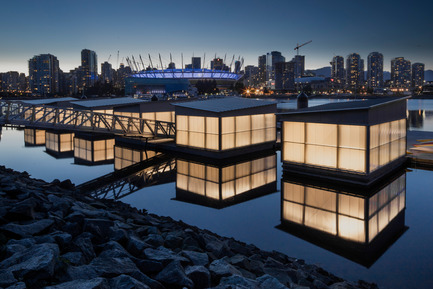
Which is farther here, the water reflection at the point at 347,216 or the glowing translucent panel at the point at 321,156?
the glowing translucent panel at the point at 321,156

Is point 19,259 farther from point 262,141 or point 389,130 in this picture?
point 262,141

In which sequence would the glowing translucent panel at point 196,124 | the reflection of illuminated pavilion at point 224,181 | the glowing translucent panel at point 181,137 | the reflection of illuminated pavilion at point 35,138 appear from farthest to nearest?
the reflection of illuminated pavilion at point 35,138 → the glowing translucent panel at point 181,137 → the glowing translucent panel at point 196,124 → the reflection of illuminated pavilion at point 224,181

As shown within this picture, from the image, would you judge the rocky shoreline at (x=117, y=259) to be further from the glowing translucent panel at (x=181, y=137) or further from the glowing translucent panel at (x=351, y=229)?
the glowing translucent panel at (x=181, y=137)

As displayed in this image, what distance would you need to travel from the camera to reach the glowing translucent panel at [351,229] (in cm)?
1229

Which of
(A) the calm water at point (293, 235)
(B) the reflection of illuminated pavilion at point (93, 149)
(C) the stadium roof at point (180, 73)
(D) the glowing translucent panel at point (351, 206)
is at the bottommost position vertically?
(A) the calm water at point (293, 235)

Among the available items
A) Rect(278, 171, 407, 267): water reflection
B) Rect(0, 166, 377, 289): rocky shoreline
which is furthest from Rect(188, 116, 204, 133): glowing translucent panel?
Rect(0, 166, 377, 289): rocky shoreline

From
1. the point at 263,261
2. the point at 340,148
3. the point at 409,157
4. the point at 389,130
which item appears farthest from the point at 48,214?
the point at 409,157

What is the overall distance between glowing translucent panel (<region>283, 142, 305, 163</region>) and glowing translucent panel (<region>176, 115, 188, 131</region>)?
400 inches

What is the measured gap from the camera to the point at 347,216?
1421cm

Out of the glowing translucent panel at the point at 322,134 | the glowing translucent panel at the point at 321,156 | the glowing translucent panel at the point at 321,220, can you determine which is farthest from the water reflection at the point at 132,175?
the glowing translucent panel at the point at 321,220

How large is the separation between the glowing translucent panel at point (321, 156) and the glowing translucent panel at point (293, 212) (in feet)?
17.4

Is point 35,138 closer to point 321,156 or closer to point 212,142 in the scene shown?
point 212,142

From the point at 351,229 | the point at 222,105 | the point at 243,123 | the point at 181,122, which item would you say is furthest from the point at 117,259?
the point at 181,122

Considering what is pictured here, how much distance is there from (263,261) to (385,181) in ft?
42.8
